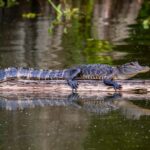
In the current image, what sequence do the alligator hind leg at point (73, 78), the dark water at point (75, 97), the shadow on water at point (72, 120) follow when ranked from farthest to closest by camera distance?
the alligator hind leg at point (73, 78) → the dark water at point (75, 97) → the shadow on water at point (72, 120)

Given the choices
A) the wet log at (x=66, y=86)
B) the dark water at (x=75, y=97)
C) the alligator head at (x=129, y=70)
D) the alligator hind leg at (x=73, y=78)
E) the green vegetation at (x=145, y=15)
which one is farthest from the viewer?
the green vegetation at (x=145, y=15)

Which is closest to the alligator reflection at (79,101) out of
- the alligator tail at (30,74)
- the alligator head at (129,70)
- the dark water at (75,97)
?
the dark water at (75,97)

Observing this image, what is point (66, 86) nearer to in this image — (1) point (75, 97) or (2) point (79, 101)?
(1) point (75, 97)

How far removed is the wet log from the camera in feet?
35.9

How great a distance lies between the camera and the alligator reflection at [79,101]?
10.4 metres

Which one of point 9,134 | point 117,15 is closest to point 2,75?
point 9,134

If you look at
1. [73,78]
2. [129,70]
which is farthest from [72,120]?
[129,70]

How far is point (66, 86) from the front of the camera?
1121 centimetres

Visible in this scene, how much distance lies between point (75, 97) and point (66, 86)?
280 millimetres

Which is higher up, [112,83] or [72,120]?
[112,83]

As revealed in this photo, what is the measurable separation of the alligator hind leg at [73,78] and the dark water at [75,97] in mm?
174

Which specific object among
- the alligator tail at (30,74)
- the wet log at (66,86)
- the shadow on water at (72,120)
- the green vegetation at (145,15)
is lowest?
the shadow on water at (72,120)

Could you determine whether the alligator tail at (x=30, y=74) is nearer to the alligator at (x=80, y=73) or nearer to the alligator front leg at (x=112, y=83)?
the alligator at (x=80, y=73)

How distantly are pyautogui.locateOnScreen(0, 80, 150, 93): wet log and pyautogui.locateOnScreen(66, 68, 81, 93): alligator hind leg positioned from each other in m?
0.08
